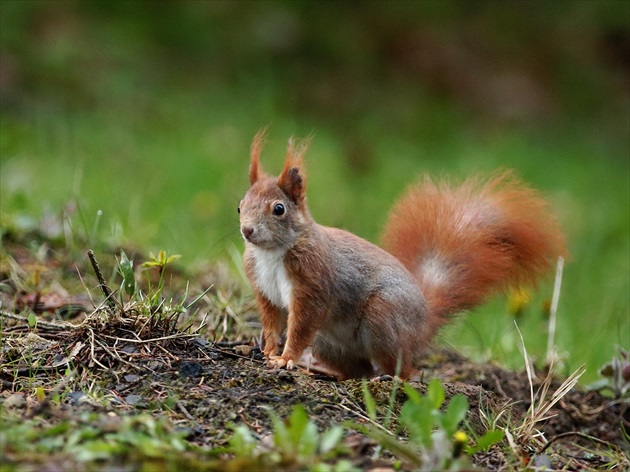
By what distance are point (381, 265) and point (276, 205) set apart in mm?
456

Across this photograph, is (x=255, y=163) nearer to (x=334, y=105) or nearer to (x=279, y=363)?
(x=279, y=363)

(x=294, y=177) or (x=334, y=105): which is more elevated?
(x=334, y=105)

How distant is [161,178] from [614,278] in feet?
11.5

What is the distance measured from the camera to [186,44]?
10102 millimetres

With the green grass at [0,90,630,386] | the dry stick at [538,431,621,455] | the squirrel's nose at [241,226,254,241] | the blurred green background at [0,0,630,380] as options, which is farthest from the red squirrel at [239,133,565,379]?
the blurred green background at [0,0,630,380]

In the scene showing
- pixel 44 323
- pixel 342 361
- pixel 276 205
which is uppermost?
pixel 276 205

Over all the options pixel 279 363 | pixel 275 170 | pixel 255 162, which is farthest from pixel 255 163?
pixel 275 170

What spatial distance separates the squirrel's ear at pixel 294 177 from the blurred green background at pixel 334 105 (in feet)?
8.11

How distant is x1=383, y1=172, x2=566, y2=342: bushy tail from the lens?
3795 mm

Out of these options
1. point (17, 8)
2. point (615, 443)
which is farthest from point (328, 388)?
point (17, 8)

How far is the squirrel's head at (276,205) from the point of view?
3.22 metres

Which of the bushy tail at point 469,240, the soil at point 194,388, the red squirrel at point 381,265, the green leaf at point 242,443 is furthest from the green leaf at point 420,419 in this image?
the bushy tail at point 469,240

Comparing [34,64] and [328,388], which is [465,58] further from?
[328,388]

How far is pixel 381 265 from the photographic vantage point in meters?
3.44
